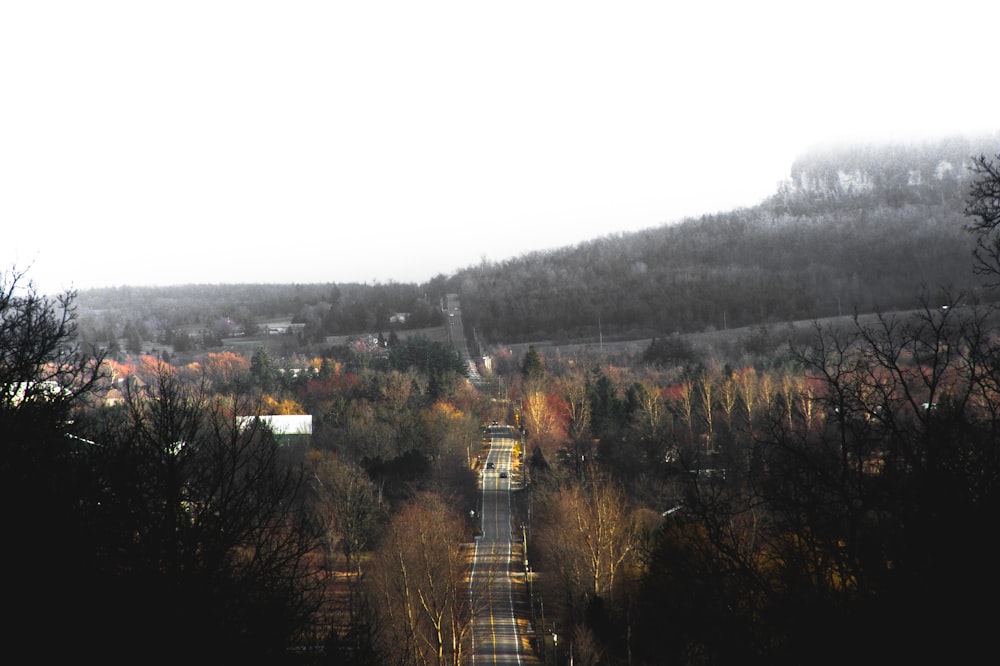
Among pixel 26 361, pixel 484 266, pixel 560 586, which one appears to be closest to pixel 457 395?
pixel 560 586

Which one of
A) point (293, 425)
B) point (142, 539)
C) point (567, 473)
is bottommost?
point (567, 473)

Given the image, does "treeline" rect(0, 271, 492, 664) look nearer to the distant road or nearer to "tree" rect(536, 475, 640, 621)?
"tree" rect(536, 475, 640, 621)

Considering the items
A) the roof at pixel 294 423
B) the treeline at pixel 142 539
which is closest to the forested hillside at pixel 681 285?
the roof at pixel 294 423

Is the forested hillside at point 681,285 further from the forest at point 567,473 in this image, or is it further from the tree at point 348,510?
the tree at point 348,510

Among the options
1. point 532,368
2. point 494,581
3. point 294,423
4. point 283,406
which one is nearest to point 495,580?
point 494,581

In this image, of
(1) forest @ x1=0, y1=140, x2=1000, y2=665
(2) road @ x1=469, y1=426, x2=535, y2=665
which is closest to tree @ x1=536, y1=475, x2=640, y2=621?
(1) forest @ x1=0, y1=140, x2=1000, y2=665

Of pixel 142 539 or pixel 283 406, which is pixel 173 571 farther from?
pixel 283 406

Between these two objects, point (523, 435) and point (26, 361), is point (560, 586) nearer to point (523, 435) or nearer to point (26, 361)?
point (26, 361)
